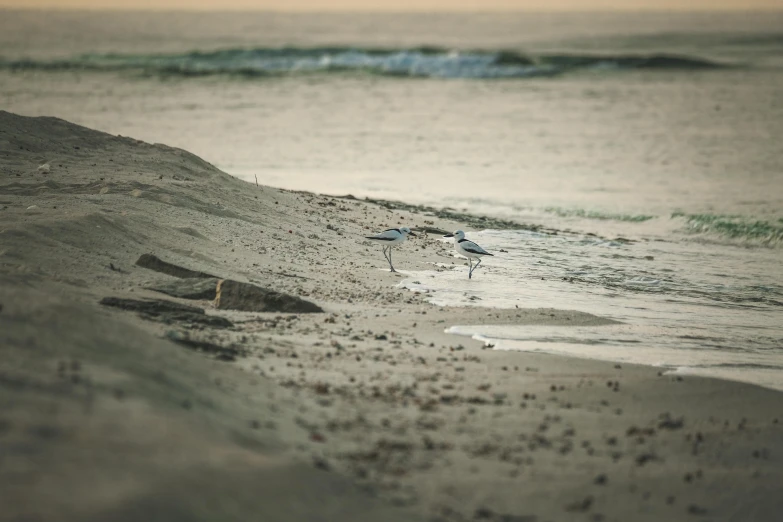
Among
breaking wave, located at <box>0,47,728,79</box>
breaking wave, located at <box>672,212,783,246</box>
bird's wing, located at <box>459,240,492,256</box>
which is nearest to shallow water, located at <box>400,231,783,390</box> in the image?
bird's wing, located at <box>459,240,492,256</box>

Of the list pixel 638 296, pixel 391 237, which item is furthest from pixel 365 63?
pixel 638 296

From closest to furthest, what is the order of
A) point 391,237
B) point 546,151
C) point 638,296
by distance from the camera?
point 638,296, point 391,237, point 546,151

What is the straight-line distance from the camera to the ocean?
32.0 feet

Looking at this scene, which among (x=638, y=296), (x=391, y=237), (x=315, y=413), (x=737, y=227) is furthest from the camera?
(x=737, y=227)

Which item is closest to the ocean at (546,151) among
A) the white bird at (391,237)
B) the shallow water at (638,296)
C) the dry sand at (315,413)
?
the shallow water at (638,296)

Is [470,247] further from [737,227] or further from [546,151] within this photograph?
[546,151]

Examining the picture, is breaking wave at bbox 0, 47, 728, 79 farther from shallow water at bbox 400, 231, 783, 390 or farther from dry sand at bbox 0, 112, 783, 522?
dry sand at bbox 0, 112, 783, 522

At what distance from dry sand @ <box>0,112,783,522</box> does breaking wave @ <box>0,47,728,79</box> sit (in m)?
46.3

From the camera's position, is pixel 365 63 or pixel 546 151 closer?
pixel 546 151

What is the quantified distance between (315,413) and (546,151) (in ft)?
66.8

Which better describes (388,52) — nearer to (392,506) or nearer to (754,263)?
(754,263)

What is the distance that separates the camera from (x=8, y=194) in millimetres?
10359

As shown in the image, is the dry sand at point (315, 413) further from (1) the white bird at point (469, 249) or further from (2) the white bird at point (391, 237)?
(1) the white bird at point (469, 249)

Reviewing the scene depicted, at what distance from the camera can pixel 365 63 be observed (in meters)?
60.8
